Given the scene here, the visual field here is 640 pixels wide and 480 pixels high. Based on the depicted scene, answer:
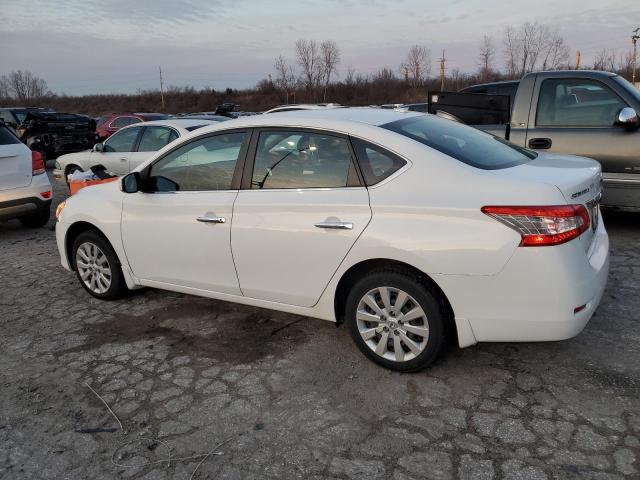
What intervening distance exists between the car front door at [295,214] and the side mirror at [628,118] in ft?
11.9

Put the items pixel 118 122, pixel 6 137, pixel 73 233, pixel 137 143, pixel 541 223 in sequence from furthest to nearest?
pixel 118 122
pixel 137 143
pixel 6 137
pixel 73 233
pixel 541 223

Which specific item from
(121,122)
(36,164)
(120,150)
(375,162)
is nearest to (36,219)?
(36,164)

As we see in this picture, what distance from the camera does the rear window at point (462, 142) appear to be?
320cm

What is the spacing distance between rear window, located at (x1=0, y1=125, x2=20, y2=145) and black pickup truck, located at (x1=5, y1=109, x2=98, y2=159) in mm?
8429

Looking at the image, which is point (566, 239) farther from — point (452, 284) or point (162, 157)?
point (162, 157)

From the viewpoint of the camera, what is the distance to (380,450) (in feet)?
8.58

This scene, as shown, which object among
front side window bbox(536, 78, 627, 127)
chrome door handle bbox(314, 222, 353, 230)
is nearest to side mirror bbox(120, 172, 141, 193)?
chrome door handle bbox(314, 222, 353, 230)

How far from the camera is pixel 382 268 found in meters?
3.16

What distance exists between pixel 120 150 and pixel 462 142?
7249mm

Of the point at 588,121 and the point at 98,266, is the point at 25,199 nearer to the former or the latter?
the point at 98,266

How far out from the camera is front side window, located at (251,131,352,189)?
3.35 metres

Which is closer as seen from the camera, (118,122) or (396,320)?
(396,320)

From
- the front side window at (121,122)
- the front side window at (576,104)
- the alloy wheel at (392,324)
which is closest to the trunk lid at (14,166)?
the alloy wheel at (392,324)

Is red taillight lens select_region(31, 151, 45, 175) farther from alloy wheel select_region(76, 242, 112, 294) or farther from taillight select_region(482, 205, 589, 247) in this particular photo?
taillight select_region(482, 205, 589, 247)
